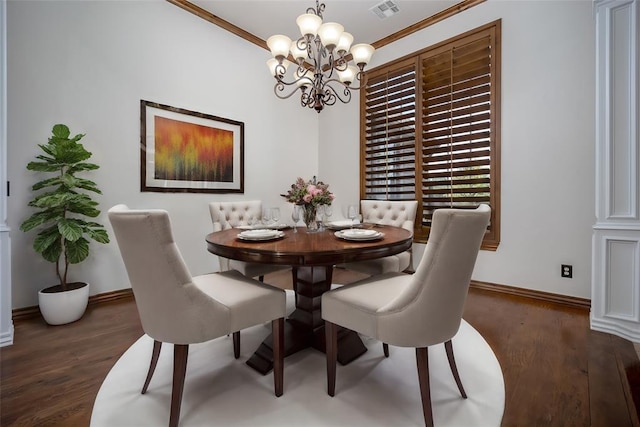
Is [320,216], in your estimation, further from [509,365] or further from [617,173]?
[617,173]

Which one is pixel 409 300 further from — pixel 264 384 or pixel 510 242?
pixel 510 242

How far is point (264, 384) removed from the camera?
147 centimetres

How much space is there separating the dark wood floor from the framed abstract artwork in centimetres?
131

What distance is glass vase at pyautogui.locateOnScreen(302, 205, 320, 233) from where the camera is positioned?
6.49ft

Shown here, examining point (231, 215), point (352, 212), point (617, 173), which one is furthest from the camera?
point (231, 215)

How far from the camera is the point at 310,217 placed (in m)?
2.01

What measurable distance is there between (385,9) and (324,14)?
0.67 m

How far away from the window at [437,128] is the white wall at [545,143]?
0.13 m

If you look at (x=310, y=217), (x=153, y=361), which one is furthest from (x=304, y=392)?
(x=310, y=217)

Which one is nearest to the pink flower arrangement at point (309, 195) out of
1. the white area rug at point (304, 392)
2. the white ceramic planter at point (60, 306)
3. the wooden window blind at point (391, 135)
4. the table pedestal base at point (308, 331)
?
the table pedestal base at point (308, 331)

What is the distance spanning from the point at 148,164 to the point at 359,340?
8.32ft

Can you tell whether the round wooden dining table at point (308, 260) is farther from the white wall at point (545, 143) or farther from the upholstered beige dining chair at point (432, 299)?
the white wall at point (545, 143)

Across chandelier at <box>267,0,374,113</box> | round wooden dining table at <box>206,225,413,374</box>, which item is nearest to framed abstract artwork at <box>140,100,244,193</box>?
chandelier at <box>267,0,374,113</box>

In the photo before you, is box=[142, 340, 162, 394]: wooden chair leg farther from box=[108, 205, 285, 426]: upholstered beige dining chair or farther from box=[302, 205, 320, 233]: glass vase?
box=[302, 205, 320, 233]: glass vase
